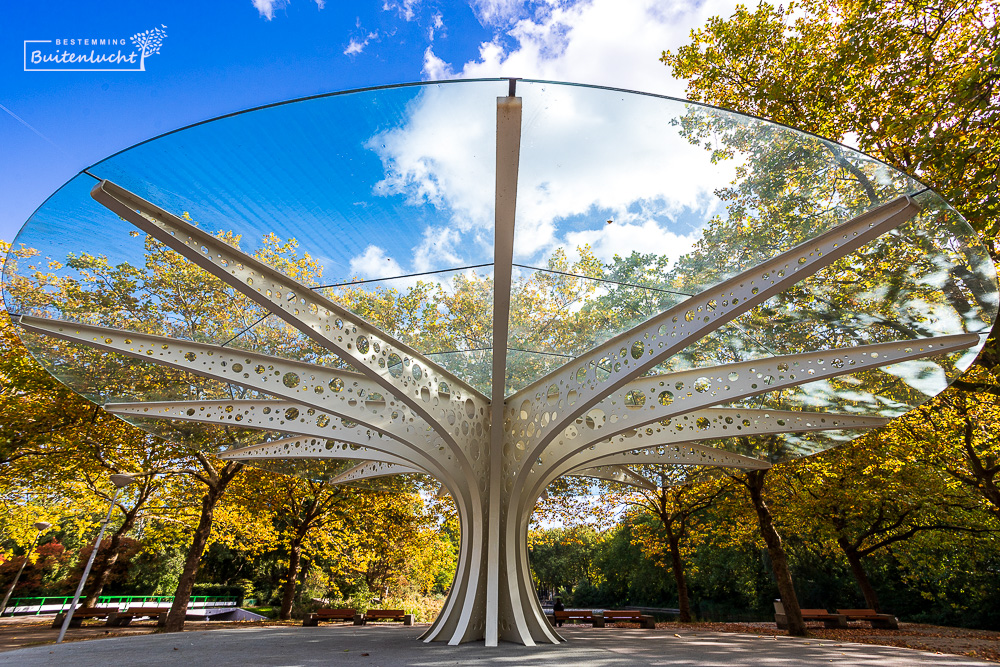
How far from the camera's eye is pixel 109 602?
23.8m

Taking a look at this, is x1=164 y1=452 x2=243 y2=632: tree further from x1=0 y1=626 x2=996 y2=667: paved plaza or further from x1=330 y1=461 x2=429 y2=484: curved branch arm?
x1=330 y1=461 x2=429 y2=484: curved branch arm

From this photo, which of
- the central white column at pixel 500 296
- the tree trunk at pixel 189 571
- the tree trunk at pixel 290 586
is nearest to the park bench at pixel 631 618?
the central white column at pixel 500 296

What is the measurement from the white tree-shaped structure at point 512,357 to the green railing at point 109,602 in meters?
18.7

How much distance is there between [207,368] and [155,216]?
3.21 m

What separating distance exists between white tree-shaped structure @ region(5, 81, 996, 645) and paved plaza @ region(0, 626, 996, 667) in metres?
1.18

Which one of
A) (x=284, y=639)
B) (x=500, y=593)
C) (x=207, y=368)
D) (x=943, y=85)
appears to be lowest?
(x=284, y=639)

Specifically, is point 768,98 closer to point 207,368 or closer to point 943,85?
point 943,85

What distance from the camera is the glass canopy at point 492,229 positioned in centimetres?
487

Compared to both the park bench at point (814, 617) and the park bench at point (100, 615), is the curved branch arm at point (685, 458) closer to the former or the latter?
the park bench at point (814, 617)

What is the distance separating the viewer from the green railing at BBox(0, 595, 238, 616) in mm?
23797

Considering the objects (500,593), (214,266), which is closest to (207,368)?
(214,266)

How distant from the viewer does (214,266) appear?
5.58m

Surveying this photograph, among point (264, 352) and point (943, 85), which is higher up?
point (943, 85)

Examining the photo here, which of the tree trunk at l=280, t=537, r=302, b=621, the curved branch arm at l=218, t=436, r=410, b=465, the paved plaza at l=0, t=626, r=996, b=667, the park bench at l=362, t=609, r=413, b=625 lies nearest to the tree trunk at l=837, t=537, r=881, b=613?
the paved plaza at l=0, t=626, r=996, b=667
